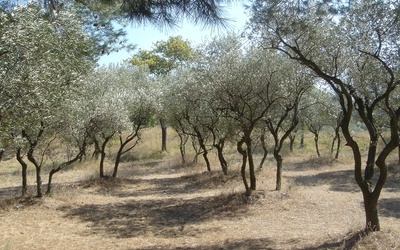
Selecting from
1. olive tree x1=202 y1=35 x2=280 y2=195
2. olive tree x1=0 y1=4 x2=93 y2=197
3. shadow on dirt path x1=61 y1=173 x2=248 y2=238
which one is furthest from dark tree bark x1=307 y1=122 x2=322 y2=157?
olive tree x1=0 y1=4 x2=93 y2=197

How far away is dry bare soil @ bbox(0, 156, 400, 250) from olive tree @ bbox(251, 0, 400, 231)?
4.50ft

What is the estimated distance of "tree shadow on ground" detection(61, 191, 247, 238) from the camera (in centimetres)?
982

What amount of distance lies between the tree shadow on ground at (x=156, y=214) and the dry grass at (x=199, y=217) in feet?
0.09

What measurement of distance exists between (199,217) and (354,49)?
6330mm

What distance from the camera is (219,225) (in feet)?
33.2

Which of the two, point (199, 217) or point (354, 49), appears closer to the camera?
point (354, 49)

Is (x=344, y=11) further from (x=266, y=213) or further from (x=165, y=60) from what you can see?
(x=165, y=60)

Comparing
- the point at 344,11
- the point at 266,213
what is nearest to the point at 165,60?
the point at 266,213

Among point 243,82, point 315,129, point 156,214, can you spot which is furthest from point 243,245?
point 315,129

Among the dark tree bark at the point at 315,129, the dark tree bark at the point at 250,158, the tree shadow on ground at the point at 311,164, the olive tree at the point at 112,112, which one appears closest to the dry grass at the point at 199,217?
the dark tree bark at the point at 250,158

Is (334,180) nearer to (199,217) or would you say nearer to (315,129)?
(199,217)

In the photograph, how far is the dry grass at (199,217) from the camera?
8.21 meters

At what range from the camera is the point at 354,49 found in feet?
26.6

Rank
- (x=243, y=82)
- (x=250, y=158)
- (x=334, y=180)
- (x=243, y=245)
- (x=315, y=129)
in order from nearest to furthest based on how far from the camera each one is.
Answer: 1. (x=243, y=245)
2. (x=243, y=82)
3. (x=250, y=158)
4. (x=334, y=180)
5. (x=315, y=129)
